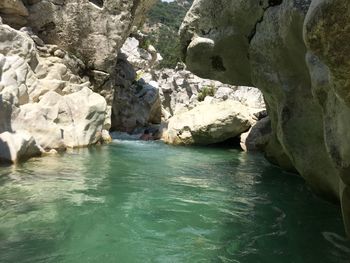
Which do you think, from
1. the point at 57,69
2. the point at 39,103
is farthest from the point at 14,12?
the point at 39,103

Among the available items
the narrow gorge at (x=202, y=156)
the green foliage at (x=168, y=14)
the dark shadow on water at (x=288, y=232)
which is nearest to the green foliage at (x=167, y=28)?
the green foliage at (x=168, y=14)

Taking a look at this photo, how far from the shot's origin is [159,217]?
7312 millimetres

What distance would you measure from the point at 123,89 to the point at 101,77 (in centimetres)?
441

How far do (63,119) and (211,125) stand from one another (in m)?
7.19

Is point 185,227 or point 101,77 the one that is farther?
point 101,77

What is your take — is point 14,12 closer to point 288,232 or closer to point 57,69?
point 57,69

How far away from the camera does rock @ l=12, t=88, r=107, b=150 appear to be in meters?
14.9

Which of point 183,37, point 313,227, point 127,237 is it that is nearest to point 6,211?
point 127,237

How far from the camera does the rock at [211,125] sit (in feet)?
68.3

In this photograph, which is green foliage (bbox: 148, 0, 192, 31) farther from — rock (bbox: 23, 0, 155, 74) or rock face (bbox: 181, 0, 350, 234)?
rock face (bbox: 181, 0, 350, 234)

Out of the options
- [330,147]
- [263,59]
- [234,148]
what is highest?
[263,59]

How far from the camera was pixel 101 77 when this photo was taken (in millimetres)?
24047

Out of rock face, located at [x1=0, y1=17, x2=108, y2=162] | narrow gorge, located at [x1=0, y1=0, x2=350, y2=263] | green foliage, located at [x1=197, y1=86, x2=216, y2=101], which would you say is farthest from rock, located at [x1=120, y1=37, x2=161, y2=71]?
rock face, located at [x1=0, y1=17, x2=108, y2=162]

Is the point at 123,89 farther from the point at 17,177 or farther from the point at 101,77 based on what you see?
the point at 17,177
